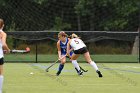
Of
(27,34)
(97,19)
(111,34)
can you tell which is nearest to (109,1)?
(97,19)

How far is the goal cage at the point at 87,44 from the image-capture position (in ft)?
109

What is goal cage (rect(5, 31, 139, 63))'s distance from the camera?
3319 cm

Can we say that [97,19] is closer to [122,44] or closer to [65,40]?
[122,44]

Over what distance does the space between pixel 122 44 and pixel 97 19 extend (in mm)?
3001

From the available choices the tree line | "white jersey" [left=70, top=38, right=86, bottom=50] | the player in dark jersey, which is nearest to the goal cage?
the tree line

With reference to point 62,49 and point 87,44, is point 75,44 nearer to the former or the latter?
point 62,49

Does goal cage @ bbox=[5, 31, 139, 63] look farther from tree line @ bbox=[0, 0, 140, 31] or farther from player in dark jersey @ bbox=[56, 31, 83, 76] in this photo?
player in dark jersey @ bbox=[56, 31, 83, 76]

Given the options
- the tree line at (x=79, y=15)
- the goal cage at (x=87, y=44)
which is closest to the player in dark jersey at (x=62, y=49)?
the goal cage at (x=87, y=44)

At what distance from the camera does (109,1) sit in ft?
152

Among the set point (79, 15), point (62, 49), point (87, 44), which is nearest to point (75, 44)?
point (62, 49)

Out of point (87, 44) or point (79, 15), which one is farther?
point (79, 15)

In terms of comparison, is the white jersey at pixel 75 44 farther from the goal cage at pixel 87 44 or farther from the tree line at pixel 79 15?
the tree line at pixel 79 15

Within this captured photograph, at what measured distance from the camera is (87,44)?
128 feet

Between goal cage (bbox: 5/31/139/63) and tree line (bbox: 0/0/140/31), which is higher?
tree line (bbox: 0/0/140/31)
